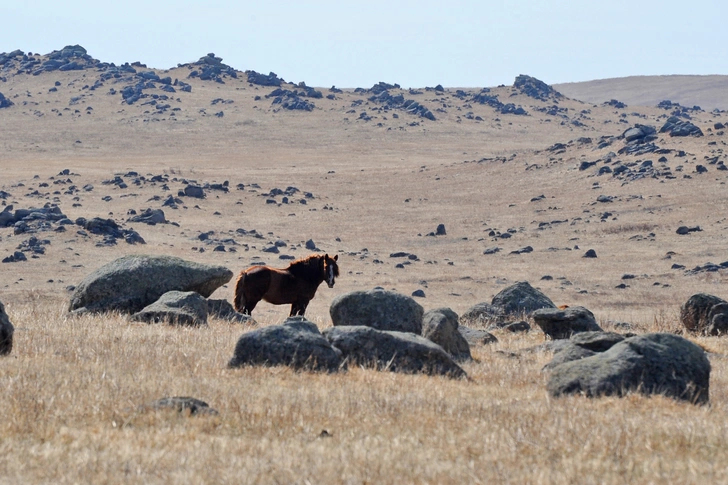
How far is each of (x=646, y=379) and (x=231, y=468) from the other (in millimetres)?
4877

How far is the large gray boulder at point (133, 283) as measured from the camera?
16125 millimetres

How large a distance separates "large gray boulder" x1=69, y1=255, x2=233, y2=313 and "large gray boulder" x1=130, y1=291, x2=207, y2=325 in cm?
121

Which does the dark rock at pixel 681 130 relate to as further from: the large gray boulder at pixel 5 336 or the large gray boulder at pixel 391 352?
the large gray boulder at pixel 5 336

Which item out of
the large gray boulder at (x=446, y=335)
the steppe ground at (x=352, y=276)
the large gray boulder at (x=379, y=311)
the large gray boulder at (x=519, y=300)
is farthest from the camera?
the large gray boulder at (x=519, y=300)

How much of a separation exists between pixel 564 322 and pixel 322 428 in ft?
28.0

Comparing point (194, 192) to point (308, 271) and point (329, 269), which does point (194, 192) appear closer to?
point (308, 271)

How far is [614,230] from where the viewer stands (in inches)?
2058

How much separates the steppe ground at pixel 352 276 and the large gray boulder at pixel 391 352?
49 centimetres

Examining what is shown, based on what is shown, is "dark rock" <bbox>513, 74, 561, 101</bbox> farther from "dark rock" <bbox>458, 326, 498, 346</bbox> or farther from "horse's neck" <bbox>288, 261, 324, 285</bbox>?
"dark rock" <bbox>458, 326, 498, 346</bbox>

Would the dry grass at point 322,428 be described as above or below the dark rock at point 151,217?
above

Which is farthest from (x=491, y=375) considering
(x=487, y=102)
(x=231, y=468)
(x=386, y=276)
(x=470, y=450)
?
(x=487, y=102)

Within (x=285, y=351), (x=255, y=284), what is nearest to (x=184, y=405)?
(x=285, y=351)

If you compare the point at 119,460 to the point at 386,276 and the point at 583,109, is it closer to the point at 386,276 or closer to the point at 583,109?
the point at 386,276

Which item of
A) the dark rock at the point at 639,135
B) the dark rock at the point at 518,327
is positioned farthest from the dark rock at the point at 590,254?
the dark rock at the point at 518,327
